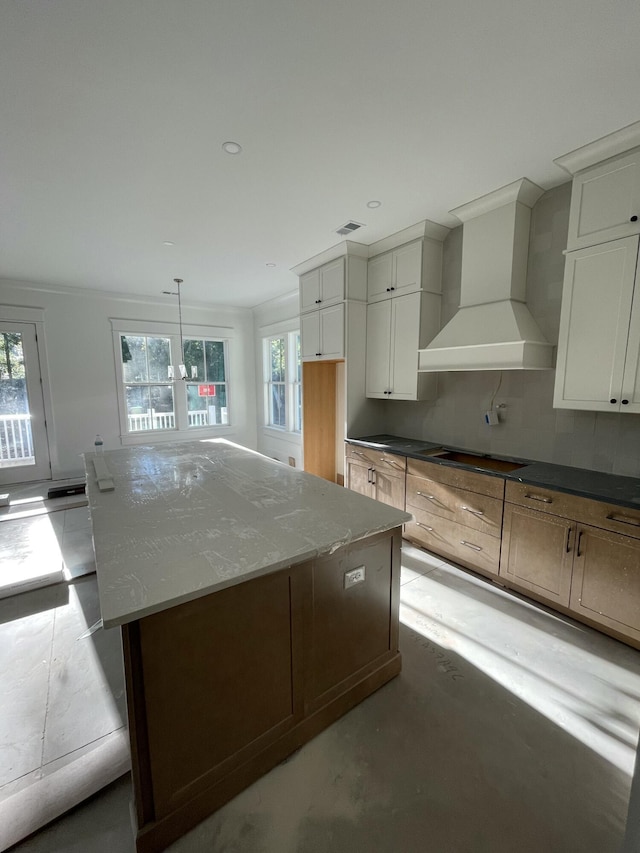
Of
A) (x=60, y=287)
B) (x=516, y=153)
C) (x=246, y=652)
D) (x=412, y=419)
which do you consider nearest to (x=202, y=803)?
(x=246, y=652)

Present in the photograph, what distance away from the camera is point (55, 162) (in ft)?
6.96

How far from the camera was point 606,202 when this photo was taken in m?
2.06

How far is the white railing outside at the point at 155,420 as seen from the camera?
220 inches

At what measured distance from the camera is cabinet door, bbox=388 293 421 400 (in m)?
3.25

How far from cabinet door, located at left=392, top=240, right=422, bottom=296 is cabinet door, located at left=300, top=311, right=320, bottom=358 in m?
0.95

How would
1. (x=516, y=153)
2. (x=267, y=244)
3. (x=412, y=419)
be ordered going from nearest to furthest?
(x=516, y=153), (x=267, y=244), (x=412, y=419)

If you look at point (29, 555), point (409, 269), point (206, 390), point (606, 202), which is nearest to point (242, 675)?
point (29, 555)

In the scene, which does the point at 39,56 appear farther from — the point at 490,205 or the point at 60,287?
the point at 60,287

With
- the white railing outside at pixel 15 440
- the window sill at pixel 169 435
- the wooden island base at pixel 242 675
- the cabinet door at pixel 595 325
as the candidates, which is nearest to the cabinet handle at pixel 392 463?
the cabinet door at pixel 595 325

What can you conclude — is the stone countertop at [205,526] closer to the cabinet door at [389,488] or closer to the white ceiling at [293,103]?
the cabinet door at [389,488]

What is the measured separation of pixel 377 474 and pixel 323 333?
64.0 inches

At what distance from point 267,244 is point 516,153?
2129 mm

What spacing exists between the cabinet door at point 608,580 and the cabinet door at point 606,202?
171cm

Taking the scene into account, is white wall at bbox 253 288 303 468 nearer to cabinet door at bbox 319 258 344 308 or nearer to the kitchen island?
cabinet door at bbox 319 258 344 308
